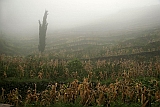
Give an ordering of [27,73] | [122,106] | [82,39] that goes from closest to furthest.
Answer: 1. [122,106]
2. [27,73]
3. [82,39]

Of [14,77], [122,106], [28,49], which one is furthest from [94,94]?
[28,49]

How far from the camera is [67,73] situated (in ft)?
47.1

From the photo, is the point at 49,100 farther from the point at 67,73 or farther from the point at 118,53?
the point at 118,53

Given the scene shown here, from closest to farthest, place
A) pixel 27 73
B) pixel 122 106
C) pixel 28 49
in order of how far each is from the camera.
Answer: pixel 122 106
pixel 27 73
pixel 28 49

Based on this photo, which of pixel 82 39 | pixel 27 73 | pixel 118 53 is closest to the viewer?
pixel 27 73

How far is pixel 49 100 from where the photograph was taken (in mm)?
8828

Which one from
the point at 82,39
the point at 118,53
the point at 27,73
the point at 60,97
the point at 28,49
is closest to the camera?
the point at 60,97

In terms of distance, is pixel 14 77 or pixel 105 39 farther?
pixel 105 39

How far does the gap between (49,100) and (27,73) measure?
230 inches

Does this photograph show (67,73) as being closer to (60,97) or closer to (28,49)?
(60,97)

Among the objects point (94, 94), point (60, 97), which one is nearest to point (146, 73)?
point (94, 94)

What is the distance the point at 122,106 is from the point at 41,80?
22.3 feet

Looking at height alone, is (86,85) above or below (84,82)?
below

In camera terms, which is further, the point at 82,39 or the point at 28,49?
the point at 82,39
